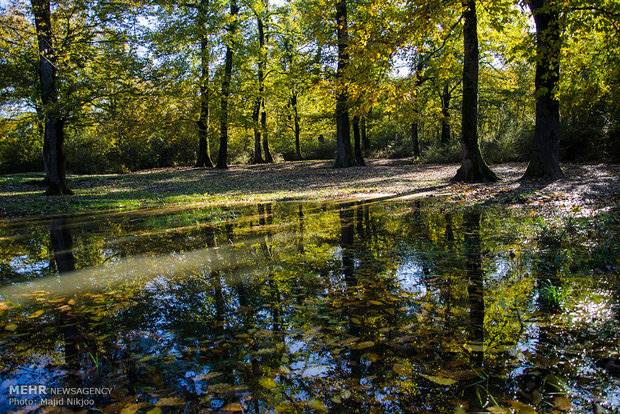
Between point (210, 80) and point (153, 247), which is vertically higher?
point (210, 80)

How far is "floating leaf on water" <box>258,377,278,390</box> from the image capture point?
8.21ft

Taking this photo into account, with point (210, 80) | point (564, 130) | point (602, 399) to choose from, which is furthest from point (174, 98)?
point (602, 399)

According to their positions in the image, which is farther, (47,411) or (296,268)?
(296,268)

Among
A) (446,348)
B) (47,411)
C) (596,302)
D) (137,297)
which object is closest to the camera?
(47,411)

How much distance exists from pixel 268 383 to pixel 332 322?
0.95m

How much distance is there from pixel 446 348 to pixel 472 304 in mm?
870

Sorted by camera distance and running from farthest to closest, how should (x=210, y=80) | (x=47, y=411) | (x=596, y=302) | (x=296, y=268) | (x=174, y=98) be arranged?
(x=210, y=80)
(x=174, y=98)
(x=296, y=268)
(x=596, y=302)
(x=47, y=411)

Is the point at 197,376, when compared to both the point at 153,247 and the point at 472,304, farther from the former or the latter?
the point at 153,247

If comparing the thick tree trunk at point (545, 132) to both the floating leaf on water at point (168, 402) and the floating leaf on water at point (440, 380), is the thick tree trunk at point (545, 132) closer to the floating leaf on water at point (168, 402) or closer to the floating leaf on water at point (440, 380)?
the floating leaf on water at point (440, 380)

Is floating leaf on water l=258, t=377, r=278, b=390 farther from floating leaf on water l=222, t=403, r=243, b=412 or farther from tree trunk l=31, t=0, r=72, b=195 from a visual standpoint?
tree trunk l=31, t=0, r=72, b=195

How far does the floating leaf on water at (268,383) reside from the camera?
2.50 m

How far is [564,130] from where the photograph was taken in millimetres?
19734

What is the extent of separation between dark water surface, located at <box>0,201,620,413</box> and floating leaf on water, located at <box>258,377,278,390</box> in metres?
0.03

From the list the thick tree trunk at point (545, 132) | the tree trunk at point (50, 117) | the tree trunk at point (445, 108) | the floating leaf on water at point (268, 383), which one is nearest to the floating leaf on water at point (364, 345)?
the floating leaf on water at point (268, 383)
